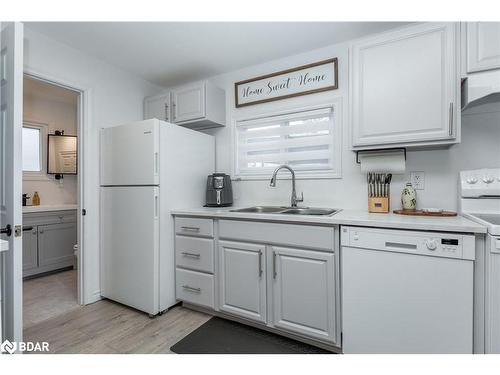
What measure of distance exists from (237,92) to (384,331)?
7.87 ft

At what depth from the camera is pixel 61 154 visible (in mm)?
3844

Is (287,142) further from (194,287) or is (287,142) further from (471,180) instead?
(194,287)

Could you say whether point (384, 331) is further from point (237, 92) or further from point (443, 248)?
point (237, 92)

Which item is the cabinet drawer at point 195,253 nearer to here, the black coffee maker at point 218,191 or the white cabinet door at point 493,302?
the black coffee maker at point 218,191

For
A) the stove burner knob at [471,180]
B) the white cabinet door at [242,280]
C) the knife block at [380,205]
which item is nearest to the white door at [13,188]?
the white cabinet door at [242,280]

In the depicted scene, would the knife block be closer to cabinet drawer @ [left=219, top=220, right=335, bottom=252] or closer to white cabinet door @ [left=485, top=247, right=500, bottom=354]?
cabinet drawer @ [left=219, top=220, right=335, bottom=252]

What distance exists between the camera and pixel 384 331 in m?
1.48

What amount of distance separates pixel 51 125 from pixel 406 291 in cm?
472

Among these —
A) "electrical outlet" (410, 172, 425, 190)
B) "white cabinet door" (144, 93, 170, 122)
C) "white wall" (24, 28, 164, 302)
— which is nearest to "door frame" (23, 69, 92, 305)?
"white wall" (24, 28, 164, 302)

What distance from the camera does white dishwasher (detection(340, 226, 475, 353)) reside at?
1.32 meters

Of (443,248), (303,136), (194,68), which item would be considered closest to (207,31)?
(194,68)

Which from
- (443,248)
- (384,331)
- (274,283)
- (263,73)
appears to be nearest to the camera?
(443,248)

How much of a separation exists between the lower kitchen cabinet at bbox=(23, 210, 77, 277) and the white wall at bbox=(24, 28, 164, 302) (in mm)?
1268

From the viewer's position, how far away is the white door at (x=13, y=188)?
4.28 feet
